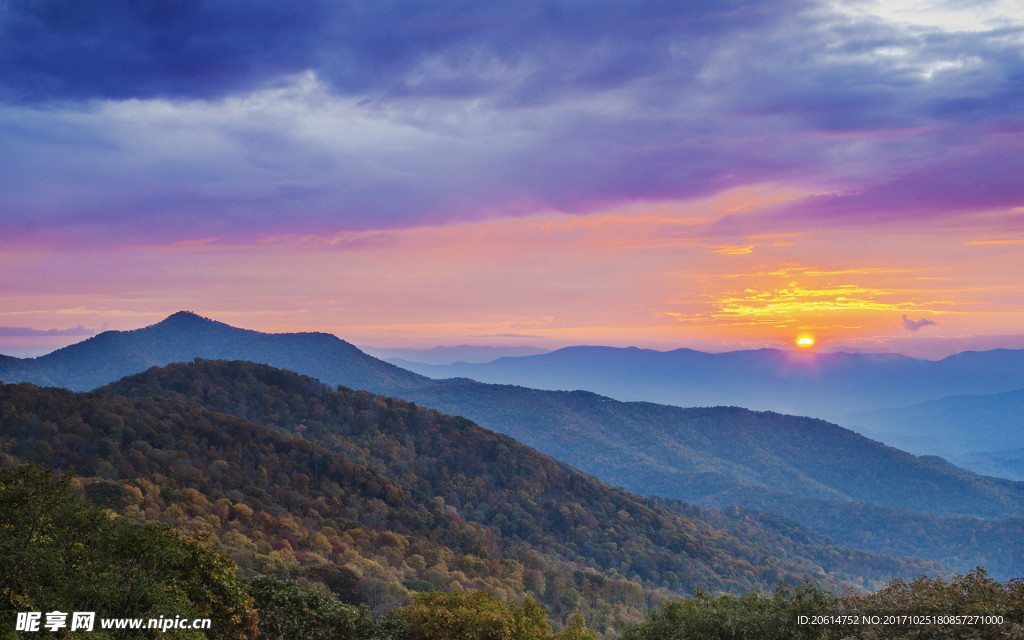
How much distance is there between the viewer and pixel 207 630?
2159cm

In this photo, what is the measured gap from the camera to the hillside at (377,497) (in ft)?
241

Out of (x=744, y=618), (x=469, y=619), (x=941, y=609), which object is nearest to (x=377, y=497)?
(x=469, y=619)

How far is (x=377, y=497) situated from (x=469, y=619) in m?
76.6

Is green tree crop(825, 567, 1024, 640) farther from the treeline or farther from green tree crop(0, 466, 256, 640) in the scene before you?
green tree crop(0, 466, 256, 640)

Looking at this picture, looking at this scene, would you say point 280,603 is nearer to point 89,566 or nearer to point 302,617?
point 302,617

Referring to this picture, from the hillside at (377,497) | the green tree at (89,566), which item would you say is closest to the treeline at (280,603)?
the green tree at (89,566)

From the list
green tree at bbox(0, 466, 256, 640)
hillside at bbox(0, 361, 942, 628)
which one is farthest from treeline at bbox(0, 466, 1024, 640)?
hillside at bbox(0, 361, 942, 628)

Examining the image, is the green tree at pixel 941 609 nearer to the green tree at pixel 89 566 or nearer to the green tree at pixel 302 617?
the green tree at pixel 302 617

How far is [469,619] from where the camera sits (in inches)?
1043

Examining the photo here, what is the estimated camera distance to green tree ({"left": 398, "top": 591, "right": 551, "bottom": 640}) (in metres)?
26.5

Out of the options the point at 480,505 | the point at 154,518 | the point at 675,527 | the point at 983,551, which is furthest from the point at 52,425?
the point at 983,551

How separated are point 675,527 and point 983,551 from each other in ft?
372

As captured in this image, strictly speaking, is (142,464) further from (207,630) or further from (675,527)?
(675,527)

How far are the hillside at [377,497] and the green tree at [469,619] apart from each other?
20762 mm
